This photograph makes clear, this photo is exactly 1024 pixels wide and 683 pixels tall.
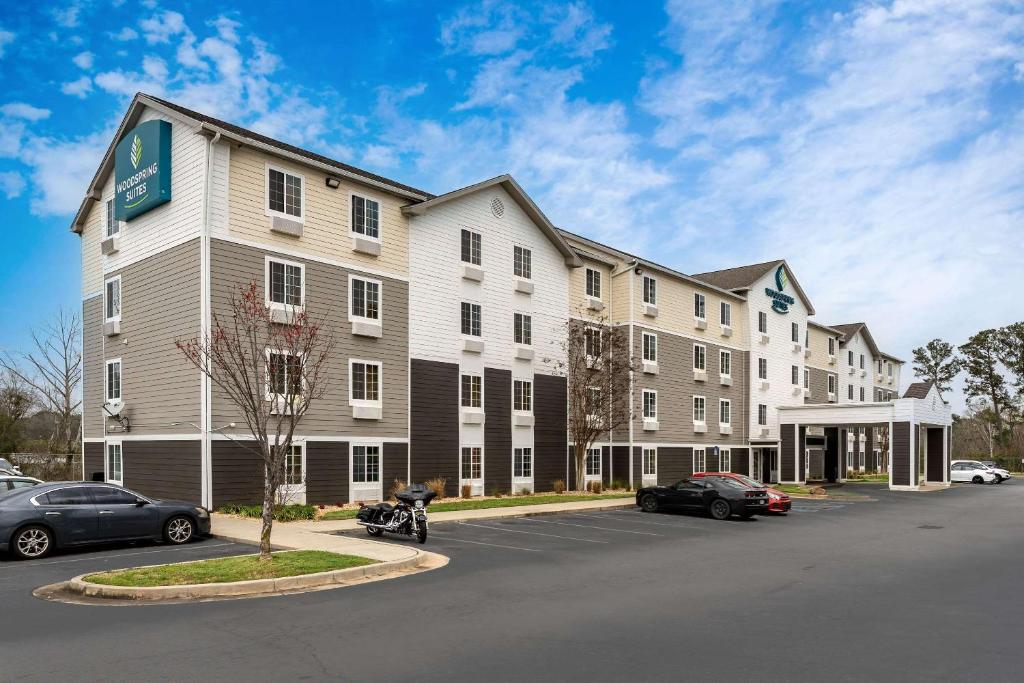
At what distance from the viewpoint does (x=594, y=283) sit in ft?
131

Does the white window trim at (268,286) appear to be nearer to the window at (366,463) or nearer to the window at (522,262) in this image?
the window at (366,463)

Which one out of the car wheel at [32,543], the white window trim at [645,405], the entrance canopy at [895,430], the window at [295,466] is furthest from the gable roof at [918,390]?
the car wheel at [32,543]

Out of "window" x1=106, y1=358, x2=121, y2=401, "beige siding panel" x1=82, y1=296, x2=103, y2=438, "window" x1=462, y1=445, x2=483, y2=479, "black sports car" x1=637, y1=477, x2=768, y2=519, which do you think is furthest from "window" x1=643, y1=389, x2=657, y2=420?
"beige siding panel" x1=82, y1=296, x2=103, y2=438

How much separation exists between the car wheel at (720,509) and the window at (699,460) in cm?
1901

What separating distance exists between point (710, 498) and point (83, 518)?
1842 centimetres

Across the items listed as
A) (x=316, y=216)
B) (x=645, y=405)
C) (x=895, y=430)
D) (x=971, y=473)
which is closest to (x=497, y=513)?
(x=316, y=216)

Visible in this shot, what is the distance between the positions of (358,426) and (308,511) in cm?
545

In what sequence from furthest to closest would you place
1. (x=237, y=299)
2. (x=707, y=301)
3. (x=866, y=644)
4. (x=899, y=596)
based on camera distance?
(x=707, y=301) → (x=237, y=299) → (x=899, y=596) → (x=866, y=644)

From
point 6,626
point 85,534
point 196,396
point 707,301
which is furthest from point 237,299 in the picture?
point 707,301

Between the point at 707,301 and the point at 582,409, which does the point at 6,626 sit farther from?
the point at 707,301

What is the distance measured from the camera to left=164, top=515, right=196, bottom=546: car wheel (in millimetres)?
17312

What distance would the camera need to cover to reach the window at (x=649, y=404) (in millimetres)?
41781

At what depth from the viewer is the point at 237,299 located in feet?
79.3

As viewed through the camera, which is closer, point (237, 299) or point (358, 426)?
point (237, 299)
